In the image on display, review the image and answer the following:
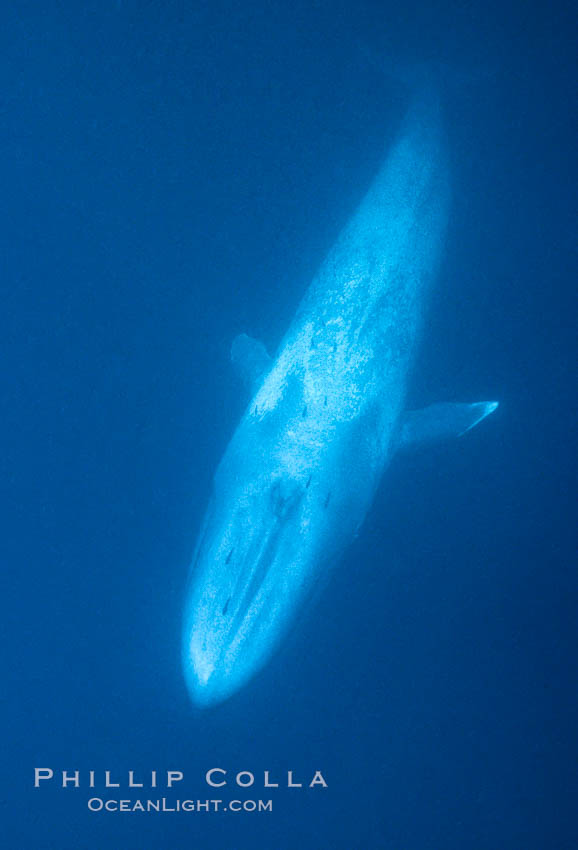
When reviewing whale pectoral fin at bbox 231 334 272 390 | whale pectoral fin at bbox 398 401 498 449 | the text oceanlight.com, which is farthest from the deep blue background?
whale pectoral fin at bbox 398 401 498 449

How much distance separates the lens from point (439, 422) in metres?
6.29

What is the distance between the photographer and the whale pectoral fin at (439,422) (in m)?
6.24

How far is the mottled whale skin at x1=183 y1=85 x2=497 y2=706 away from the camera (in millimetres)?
5090

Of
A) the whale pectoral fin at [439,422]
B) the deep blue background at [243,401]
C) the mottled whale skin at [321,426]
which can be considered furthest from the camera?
the deep blue background at [243,401]

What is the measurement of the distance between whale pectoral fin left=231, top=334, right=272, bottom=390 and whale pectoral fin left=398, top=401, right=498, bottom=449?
1538 millimetres

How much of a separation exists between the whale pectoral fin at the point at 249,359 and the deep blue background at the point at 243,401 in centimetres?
81

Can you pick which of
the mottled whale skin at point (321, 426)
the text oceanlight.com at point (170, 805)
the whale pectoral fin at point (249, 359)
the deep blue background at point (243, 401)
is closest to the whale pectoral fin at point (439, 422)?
the mottled whale skin at point (321, 426)

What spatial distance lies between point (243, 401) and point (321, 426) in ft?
5.82

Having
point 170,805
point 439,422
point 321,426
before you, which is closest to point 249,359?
→ point 321,426

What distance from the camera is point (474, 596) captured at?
7.53 m

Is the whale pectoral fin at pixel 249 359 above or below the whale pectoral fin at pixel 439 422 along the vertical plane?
above

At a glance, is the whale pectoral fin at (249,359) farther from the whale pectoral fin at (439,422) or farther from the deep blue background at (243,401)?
the whale pectoral fin at (439,422)

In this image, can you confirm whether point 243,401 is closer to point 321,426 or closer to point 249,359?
point 249,359

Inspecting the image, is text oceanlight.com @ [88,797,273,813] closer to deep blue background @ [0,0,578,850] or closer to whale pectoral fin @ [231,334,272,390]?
deep blue background @ [0,0,578,850]
